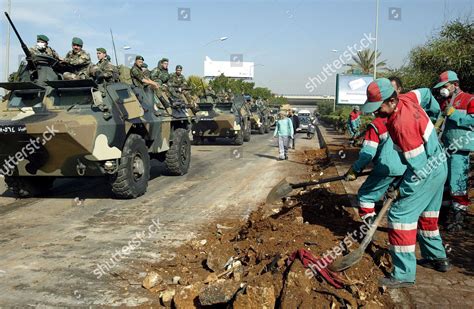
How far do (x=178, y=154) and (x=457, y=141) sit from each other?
6.31 metres

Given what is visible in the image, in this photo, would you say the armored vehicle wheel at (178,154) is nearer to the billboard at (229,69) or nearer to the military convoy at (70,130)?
the military convoy at (70,130)

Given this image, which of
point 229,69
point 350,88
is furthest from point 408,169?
point 229,69

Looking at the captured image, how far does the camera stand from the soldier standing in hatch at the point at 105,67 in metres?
7.92

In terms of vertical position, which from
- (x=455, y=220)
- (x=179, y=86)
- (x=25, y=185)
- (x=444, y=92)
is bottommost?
(x=25, y=185)

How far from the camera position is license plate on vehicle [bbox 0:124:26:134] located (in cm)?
667

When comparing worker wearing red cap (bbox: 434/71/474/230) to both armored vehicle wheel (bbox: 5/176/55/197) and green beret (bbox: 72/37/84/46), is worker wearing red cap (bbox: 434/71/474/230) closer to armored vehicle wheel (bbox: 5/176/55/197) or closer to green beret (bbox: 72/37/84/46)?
green beret (bbox: 72/37/84/46)

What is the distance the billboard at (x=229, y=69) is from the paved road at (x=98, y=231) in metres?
56.7

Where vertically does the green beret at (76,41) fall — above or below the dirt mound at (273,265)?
above

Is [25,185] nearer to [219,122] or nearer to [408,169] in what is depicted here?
[408,169]

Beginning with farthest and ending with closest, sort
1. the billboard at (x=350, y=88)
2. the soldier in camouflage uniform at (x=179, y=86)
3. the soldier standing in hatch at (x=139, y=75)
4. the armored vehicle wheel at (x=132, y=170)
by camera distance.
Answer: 1. the billboard at (x=350, y=88)
2. the soldier in camouflage uniform at (x=179, y=86)
3. the soldier standing in hatch at (x=139, y=75)
4. the armored vehicle wheel at (x=132, y=170)

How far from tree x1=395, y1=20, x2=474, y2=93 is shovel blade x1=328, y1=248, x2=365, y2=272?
6.37 metres

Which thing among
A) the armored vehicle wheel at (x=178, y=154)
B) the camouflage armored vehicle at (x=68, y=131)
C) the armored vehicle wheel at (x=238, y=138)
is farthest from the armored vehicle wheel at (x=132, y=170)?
the armored vehicle wheel at (x=238, y=138)

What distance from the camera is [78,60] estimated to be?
8273mm

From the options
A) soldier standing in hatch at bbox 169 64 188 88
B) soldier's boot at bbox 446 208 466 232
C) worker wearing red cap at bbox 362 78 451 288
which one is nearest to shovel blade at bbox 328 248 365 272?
worker wearing red cap at bbox 362 78 451 288
